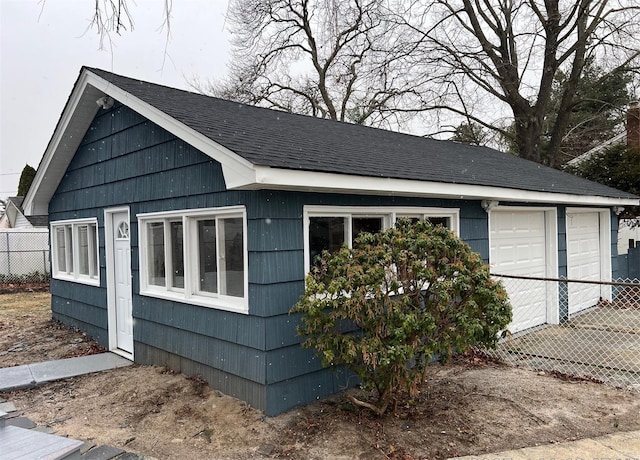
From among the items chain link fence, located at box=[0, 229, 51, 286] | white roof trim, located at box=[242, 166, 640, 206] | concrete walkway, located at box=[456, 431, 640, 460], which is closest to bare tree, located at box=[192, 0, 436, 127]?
chain link fence, located at box=[0, 229, 51, 286]

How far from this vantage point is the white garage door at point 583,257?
9.42 metres

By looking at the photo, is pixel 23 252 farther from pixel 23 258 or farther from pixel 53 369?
pixel 53 369

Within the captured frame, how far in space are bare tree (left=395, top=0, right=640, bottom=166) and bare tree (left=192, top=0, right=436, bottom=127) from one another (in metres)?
1.02

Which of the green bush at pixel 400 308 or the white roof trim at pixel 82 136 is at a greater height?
the white roof trim at pixel 82 136

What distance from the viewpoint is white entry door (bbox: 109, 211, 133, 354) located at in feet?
23.2

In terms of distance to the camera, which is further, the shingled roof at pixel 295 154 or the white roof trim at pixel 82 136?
the shingled roof at pixel 295 154

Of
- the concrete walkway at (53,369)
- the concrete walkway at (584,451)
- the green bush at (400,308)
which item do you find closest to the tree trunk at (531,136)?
the green bush at (400,308)

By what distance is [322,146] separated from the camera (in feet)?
19.4

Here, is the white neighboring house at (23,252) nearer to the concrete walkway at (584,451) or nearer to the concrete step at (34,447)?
the concrete step at (34,447)

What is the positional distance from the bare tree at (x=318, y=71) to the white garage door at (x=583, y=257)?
33.1ft

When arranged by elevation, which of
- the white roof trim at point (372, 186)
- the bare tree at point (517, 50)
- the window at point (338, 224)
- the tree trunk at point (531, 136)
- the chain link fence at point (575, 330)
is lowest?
the chain link fence at point (575, 330)

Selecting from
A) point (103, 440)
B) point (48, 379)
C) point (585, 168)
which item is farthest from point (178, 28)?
point (585, 168)

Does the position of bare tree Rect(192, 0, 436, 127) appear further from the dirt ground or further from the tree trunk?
the dirt ground

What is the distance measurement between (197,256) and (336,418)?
2538mm
